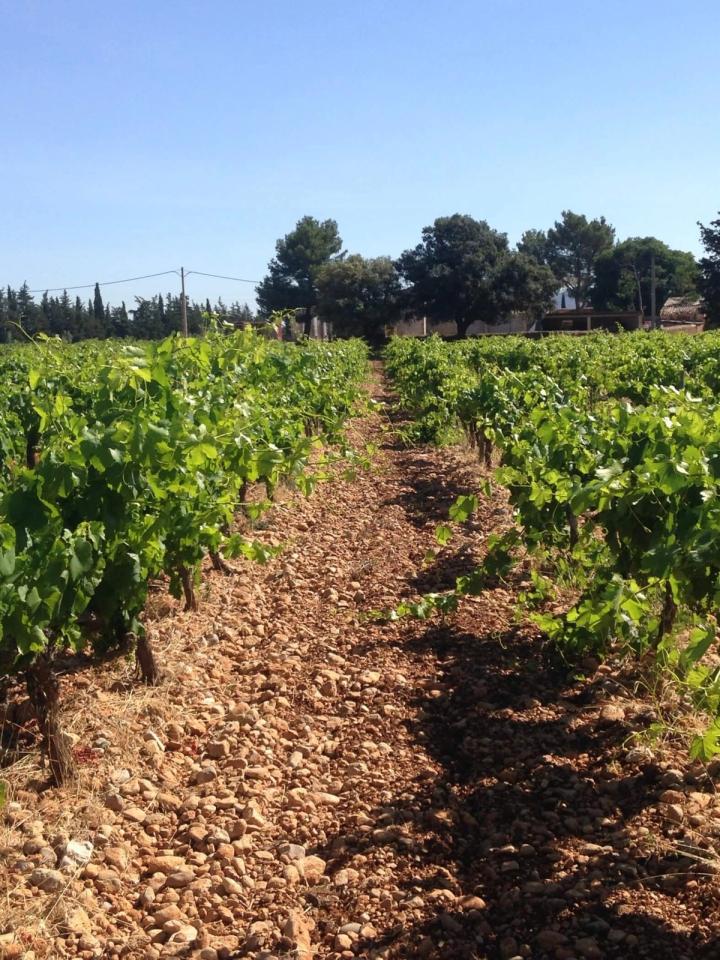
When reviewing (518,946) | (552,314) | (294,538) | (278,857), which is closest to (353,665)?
(278,857)

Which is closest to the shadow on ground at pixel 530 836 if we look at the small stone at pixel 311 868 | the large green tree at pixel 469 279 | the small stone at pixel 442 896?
the small stone at pixel 442 896

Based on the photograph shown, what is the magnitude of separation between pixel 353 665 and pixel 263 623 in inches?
35.6

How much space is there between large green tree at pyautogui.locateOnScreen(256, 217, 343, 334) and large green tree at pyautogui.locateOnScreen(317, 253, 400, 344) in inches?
1052

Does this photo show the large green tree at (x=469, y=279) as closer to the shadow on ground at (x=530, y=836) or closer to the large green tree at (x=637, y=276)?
the large green tree at (x=637, y=276)

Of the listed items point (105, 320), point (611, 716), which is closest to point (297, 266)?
point (105, 320)

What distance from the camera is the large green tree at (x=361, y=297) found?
5331cm

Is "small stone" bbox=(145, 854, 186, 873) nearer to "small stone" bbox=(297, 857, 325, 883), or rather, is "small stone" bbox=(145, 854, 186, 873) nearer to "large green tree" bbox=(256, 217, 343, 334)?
"small stone" bbox=(297, 857, 325, 883)

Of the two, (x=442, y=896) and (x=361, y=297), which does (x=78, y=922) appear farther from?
(x=361, y=297)

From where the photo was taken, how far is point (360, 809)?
3738 millimetres

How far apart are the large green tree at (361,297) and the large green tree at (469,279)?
1217 mm

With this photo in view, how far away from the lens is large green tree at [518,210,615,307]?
90.6 m

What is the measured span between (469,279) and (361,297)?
6.19 meters

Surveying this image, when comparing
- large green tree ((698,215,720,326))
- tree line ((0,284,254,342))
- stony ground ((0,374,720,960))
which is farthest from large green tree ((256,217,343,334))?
stony ground ((0,374,720,960))

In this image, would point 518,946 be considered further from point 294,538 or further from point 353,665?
point 294,538
